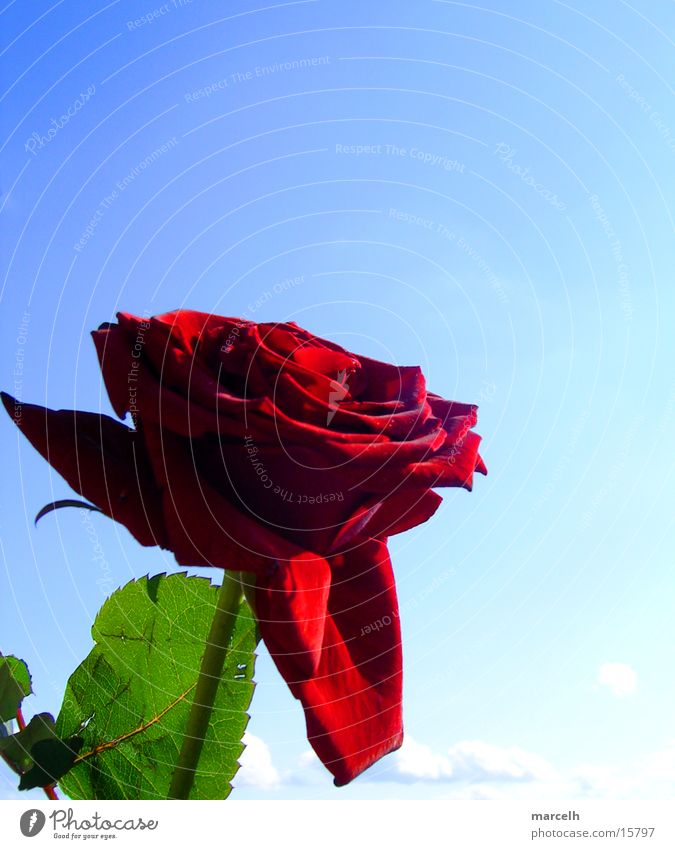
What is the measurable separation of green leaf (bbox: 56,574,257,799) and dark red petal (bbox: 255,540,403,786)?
72 mm

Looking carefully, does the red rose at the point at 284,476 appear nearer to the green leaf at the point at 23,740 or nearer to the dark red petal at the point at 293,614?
the dark red petal at the point at 293,614

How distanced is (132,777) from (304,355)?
287 mm

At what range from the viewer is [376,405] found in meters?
0.44

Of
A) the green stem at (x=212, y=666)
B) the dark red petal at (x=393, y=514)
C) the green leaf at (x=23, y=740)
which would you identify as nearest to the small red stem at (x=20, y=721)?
the green leaf at (x=23, y=740)

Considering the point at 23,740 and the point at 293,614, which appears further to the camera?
the point at 23,740

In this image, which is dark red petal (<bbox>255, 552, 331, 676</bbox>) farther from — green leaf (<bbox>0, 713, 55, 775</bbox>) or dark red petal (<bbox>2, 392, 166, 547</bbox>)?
green leaf (<bbox>0, 713, 55, 775</bbox>)

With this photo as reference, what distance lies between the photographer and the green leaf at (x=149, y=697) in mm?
475

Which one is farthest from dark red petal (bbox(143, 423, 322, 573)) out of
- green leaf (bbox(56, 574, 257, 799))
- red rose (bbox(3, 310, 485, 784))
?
green leaf (bbox(56, 574, 257, 799))

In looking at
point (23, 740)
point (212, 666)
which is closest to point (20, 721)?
point (23, 740)

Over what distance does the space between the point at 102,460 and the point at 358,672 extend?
18 centimetres

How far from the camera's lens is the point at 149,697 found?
18.8 inches

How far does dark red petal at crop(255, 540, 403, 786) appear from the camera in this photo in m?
0.39

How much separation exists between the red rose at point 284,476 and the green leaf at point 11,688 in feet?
0.63

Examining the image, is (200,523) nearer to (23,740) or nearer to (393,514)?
(393,514)
